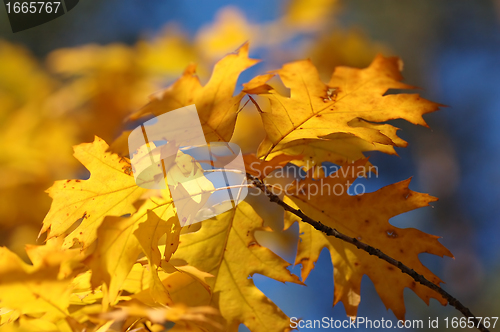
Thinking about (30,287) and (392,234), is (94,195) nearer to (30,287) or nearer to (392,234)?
(30,287)

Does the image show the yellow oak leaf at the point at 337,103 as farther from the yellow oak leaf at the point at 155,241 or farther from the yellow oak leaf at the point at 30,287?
the yellow oak leaf at the point at 30,287

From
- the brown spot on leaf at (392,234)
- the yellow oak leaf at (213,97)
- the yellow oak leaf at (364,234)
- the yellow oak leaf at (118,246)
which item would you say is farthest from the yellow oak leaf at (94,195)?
the brown spot on leaf at (392,234)

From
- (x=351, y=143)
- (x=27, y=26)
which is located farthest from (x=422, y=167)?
(x=27, y=26)

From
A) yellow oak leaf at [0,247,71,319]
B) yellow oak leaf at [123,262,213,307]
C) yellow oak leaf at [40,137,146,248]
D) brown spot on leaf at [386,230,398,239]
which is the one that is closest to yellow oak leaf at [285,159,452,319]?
brown spot on leaf at [386,230,398,239]

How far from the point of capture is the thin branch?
59 centimetres

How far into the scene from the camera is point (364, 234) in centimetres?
75

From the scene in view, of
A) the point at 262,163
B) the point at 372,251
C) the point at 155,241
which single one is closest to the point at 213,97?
the point at 262,163

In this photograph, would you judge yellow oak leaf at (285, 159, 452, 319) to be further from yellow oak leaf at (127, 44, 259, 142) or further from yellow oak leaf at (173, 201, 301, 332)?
yellow oak leaf at (127, 44, 259, 142)

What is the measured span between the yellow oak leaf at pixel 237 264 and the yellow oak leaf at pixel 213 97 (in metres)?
0.20

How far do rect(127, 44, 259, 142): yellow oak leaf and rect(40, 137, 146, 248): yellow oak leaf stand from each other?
7.5 inches

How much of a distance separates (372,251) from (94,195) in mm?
507

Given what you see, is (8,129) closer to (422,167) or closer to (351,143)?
(351,143)

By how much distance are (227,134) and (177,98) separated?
0.11 m

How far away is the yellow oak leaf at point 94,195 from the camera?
27.2 inches
